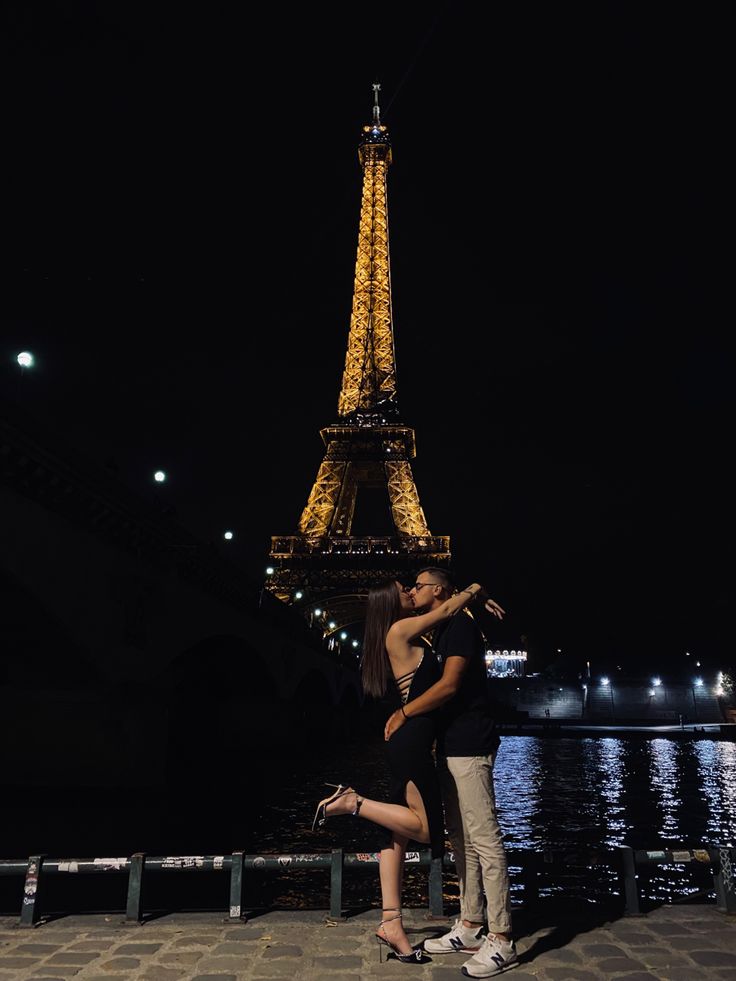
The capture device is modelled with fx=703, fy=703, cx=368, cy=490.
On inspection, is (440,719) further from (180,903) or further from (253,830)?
(253,830)

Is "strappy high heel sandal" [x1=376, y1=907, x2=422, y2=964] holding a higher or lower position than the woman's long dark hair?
lower

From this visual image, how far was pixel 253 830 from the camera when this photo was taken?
60.3 feet

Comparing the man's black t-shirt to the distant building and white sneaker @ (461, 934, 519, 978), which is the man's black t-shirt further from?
the distant building

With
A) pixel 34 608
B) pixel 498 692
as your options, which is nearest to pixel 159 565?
pixel 34 608

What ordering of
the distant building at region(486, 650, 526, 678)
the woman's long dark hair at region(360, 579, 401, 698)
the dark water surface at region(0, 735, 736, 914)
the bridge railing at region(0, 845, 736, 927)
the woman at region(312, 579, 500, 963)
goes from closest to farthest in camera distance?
the woman at region(312, 579, 500, 963), the woman's long dark hair at region(360, 579, 401, 698), the bridge railing at region(0, 845, 736, 927), the dark water surface at region(0, 735, 736, 914), the distant building at region(486, 650, 526, 678)

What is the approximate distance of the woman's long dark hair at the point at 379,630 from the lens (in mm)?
5629

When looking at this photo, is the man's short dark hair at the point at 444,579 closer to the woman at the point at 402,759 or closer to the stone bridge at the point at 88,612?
the woman at the point at 402,759

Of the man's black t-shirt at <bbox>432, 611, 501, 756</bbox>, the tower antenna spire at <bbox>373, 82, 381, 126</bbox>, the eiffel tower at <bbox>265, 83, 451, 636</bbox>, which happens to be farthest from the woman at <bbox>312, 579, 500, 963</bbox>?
the tower antenna spire at <bbox>373, 82, 381, 126</bbox>

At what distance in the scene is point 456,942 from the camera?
5.31m

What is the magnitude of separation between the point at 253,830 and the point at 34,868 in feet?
43.8

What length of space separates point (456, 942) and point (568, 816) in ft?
52.1

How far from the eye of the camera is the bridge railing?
621 cm

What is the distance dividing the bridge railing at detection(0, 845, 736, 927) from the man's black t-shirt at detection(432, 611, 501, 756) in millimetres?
1507

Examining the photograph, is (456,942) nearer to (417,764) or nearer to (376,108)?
(417,764)
